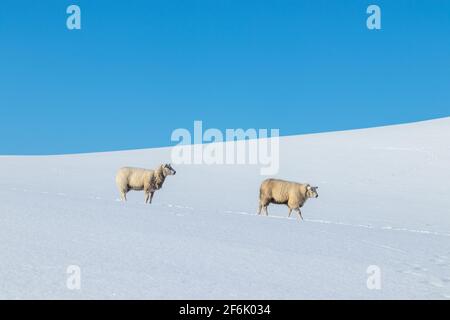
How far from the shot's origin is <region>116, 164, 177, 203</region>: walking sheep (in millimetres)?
17719

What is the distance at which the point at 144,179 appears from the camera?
17922 millimetres

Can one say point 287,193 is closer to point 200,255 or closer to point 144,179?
point 144,179

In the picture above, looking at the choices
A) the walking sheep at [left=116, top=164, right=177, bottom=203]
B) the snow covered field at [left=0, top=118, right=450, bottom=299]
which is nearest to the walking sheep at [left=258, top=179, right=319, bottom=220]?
the snow covered field at [left=0, top=118, right=450, bottom=299]

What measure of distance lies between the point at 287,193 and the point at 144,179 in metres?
4.65

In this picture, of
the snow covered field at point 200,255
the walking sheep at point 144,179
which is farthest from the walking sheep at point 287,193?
the walking sheep at point 144,179

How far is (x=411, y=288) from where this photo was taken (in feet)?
19.1

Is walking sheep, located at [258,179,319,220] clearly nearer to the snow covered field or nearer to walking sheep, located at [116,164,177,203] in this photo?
the snow covered field

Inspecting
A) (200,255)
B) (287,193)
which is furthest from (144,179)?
(200,255)

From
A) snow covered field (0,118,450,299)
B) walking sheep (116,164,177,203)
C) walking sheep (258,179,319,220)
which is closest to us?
snow covered field (0,118,450,299)

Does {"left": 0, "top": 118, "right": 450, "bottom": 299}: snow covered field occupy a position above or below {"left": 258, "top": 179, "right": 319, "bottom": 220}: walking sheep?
below

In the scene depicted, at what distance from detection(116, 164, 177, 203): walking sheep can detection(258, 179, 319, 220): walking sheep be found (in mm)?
3228

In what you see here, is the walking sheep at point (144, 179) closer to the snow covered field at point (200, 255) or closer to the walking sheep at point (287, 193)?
the walking sheep at point (287, 193)
